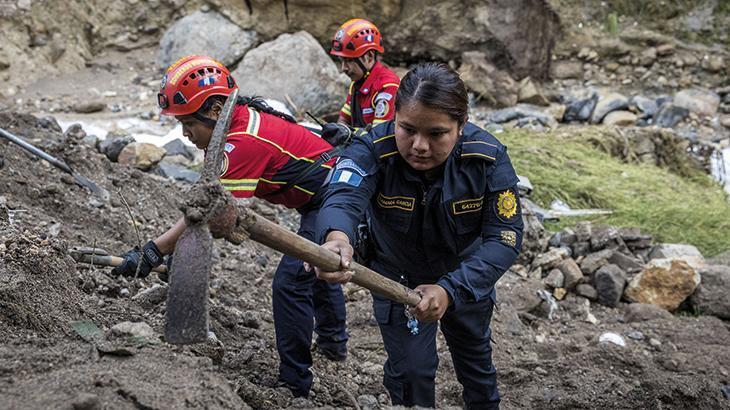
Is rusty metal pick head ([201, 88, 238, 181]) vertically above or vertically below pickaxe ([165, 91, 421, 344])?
above

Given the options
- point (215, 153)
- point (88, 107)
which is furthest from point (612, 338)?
point (88, 107)

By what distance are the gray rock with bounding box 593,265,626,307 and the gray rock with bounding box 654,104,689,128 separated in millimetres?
5251

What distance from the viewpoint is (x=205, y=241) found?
241 centimetres

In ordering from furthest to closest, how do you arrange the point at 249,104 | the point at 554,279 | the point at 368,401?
the point at 554,279 < the point at 368,401 < the point at 249,104

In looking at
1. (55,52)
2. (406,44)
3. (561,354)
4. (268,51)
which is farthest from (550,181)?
(55,52)

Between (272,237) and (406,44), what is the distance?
979cm

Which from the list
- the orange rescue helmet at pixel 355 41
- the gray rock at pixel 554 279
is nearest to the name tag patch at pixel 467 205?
the orange rescue helmet at pixel 355 41

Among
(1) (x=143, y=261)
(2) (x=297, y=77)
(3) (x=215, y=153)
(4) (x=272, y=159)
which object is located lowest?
(2) (x=297, y=77)

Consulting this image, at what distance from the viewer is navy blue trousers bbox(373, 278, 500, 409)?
3.26 m

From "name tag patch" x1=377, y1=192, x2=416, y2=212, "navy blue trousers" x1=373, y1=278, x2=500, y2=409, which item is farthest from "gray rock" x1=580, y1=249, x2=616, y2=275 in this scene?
"name tag patch" x1=377, y1=192, x2=416, y2=212

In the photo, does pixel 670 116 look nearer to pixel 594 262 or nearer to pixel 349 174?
pixel 594 262

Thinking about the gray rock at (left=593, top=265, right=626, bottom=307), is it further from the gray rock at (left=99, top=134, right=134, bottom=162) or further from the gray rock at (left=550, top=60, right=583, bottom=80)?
the gray rock at (left=550, top=60, right=583, bottom=80)

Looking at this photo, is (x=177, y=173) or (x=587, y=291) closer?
(x=587, y=291)

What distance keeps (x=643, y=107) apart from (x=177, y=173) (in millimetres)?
7067
